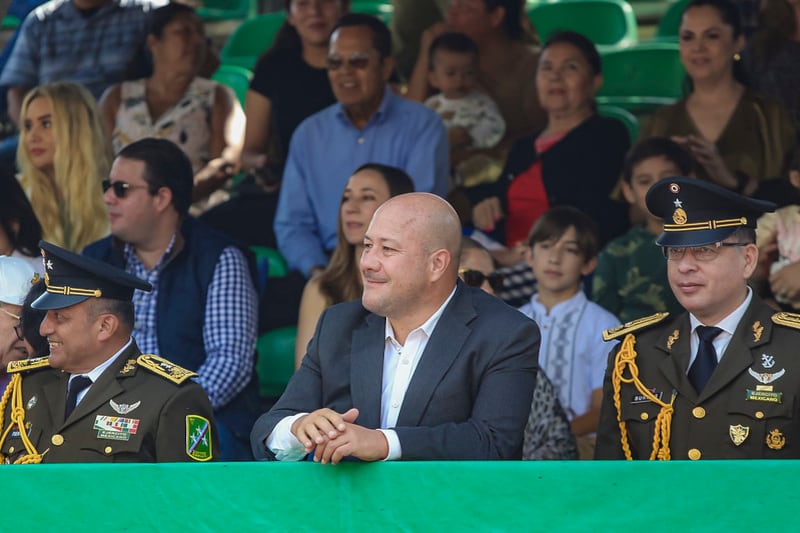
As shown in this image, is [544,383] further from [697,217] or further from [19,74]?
[19,74]

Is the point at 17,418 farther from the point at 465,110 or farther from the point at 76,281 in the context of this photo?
the point at 465,110

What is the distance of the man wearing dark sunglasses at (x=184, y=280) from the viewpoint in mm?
5266

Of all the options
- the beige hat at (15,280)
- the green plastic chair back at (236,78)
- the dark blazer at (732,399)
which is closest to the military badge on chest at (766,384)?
the dark blazer at (732,399)

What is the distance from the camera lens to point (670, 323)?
13.6ft

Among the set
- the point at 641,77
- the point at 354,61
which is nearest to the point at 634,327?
the point at 354,61

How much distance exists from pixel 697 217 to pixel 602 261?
195 cm

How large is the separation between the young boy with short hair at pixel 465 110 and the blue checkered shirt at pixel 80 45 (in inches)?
63.7

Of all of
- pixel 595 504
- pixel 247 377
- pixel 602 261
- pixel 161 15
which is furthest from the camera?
pixel 161 15

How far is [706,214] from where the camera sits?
12.9 ft

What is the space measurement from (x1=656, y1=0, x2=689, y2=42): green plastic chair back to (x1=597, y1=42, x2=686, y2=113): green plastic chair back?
0.78 metres

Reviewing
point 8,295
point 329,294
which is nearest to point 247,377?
point 329,294

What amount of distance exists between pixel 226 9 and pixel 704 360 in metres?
8.01

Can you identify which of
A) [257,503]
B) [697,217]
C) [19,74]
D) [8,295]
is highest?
[19,74]

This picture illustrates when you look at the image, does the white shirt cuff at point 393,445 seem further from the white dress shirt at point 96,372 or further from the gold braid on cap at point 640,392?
the white dress shirt at point 96,372
